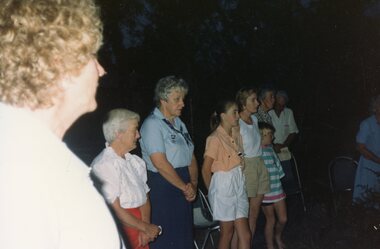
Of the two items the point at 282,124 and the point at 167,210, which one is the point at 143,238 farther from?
the point at 282,124

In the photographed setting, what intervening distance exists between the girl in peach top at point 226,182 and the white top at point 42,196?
3.24 meters

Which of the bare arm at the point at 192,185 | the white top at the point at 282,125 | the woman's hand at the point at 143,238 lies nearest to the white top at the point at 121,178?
the woman's hand at the point at 143,238

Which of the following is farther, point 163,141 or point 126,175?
point 163,141

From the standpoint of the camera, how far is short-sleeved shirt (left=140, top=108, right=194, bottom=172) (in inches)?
148

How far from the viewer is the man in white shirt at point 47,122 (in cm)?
89

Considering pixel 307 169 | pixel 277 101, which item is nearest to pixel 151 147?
pixel 277 101

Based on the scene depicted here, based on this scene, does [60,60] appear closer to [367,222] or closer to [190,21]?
[367,222]

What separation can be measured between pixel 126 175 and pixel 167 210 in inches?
36.0

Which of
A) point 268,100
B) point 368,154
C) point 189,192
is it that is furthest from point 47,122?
point 268,100

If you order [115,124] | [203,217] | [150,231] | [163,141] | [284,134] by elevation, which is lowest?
[203,217]

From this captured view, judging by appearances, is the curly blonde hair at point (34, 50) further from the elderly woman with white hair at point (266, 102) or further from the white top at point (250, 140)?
the elderly woman with white hair at point (266, 102)

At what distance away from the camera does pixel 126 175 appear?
317 cm

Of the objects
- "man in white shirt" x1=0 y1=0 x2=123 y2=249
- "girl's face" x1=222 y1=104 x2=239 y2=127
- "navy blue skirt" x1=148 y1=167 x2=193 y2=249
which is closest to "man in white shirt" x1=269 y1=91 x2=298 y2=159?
"girl's face" x1=222 y1=104 x2=239 y2=127

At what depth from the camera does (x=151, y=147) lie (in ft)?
12.3
